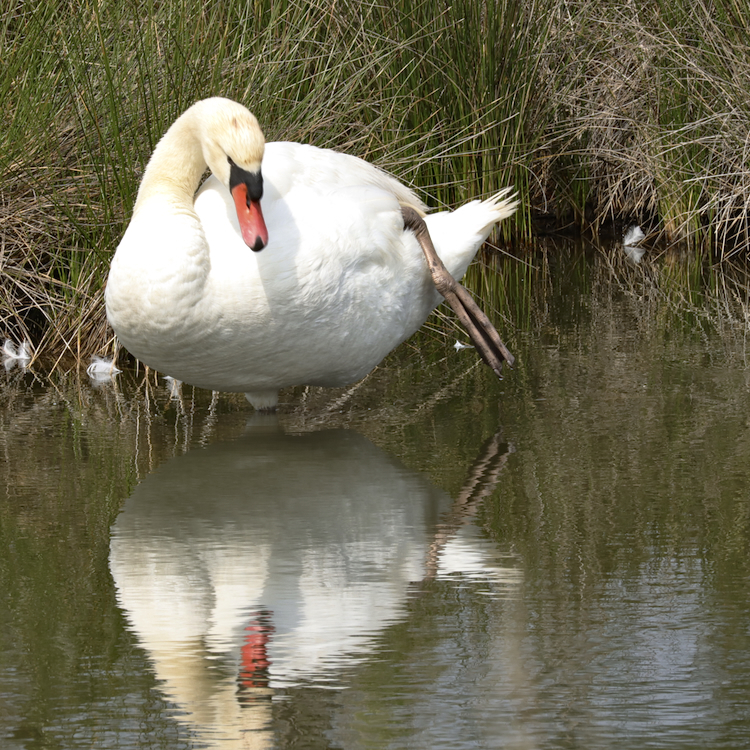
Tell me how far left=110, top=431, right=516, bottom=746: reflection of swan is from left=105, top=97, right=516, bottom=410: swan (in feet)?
1.11

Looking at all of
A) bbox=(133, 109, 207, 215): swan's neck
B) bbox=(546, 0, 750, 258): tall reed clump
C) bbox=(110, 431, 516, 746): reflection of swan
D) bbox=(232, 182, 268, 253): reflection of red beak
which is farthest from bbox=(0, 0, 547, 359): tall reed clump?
bbox=(546, 0, 750, 258): tall reed clump

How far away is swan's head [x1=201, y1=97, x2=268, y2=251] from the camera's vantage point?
3.77 meters

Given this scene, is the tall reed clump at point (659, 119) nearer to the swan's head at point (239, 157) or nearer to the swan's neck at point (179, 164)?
the swan's neck at point (179, 164)

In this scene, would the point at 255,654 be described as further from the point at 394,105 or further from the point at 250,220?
the point at 394,105

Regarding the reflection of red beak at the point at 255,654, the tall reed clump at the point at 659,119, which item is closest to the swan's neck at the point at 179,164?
the reflection of red beak at the point at 255,654

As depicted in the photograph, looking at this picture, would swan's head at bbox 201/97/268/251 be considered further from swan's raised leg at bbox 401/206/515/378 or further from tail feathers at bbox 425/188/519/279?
tail feathers at bbox 425/188/519/279

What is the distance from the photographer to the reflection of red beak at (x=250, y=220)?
373cm

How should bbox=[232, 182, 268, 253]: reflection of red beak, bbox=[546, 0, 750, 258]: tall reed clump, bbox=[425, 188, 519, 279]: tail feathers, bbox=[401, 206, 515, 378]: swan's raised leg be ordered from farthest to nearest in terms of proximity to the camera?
bbox=[546, 0, 750, 258]: tall reed clump < bbox=[425, 188, 519, 279]: tail feathers < bbox=[401, 206, 515, 378]: swan's raised leg < bbox=[232, 182, 268, 253]: reflection of red beak

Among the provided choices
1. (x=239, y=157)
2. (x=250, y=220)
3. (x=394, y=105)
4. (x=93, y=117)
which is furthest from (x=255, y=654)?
(x=394, y=105)

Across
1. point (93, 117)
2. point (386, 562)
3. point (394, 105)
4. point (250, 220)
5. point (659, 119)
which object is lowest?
point (386, 562)

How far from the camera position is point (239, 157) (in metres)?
3.87

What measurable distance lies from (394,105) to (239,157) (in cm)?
337

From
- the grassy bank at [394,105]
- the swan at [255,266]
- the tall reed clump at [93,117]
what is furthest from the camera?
the grassy bank at [394,105]

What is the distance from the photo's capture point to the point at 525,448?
4094mm
